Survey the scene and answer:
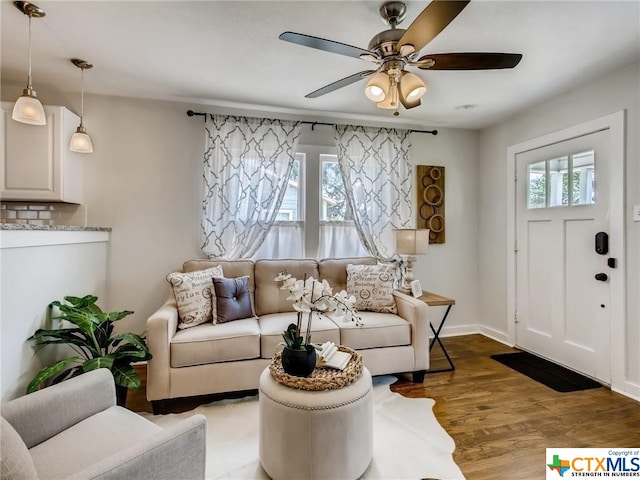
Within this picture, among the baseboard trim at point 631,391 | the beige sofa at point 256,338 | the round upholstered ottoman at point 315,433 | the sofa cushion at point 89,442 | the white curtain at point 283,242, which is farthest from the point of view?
the white curtain at point 283,242

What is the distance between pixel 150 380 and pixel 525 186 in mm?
3816

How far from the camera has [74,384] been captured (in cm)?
148

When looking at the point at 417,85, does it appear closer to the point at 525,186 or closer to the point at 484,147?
the point at 525,186

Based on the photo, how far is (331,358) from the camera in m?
1.86

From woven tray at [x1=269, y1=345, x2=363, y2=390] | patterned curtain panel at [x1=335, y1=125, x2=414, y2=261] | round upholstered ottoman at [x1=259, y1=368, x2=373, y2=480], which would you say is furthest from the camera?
patterned curtain panel at [x1=335, y1=125, x2=414, y2=261]

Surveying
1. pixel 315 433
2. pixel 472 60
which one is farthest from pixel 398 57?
pixel 315 433

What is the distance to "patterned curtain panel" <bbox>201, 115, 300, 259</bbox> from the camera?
3.26 metres

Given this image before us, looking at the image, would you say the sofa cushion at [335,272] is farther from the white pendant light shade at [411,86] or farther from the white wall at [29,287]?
the white wall at [29,287]

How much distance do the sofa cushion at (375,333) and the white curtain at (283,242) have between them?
100cm

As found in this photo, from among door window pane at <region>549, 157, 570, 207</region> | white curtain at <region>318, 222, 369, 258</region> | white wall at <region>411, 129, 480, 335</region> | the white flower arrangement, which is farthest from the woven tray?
door window pane at <region>549, 157, 570, 207</region>

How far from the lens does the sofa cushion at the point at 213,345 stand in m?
2.31

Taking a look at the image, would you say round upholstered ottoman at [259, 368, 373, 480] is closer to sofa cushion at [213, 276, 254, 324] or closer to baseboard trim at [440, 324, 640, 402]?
sofa cushion at [213, 276, 254, 324]

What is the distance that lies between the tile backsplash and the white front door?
171 inches

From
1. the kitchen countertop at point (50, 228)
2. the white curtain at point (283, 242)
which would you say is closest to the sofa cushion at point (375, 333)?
the white curtain at point (283, 242)
